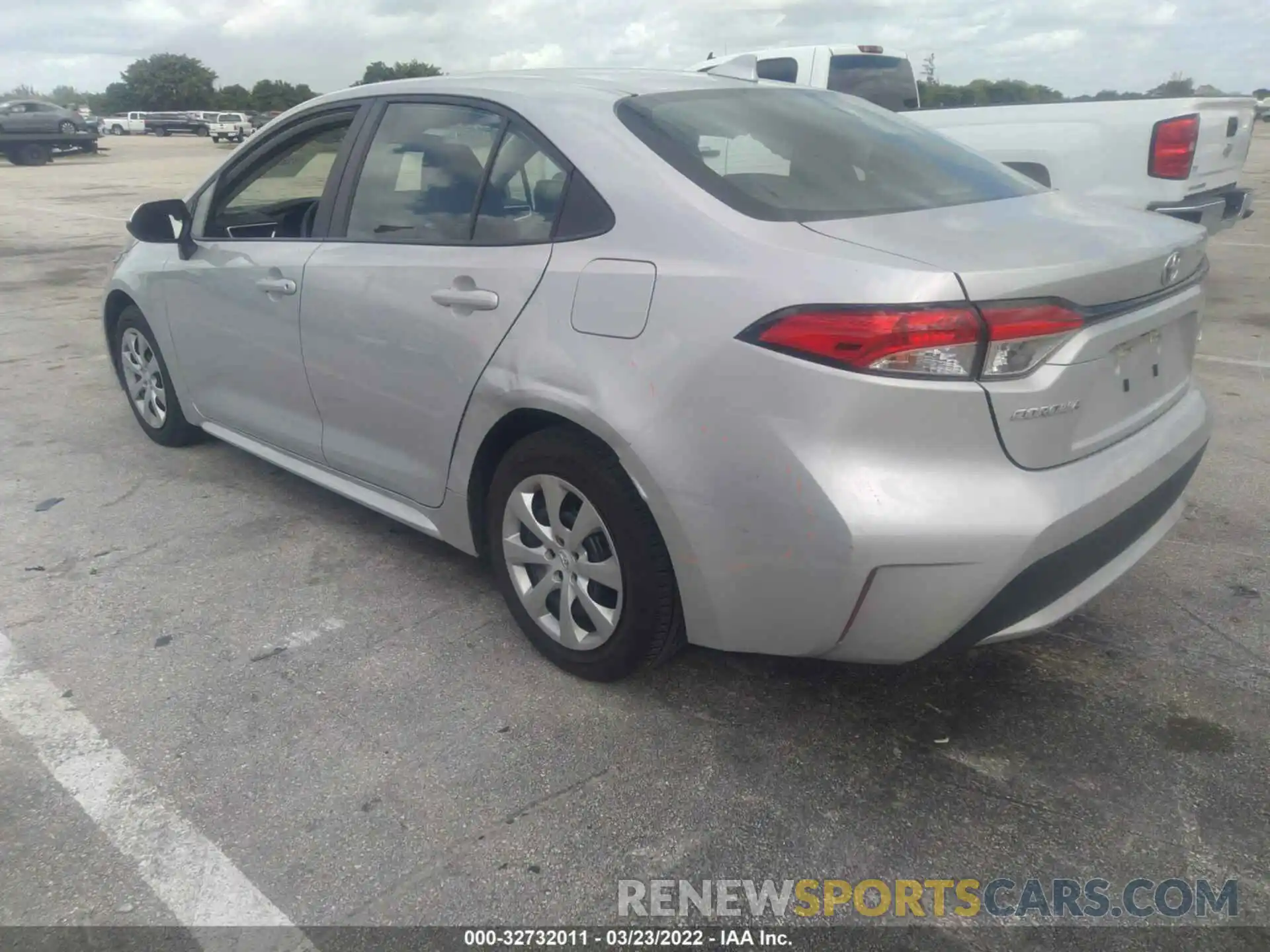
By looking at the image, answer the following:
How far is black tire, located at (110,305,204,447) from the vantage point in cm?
468

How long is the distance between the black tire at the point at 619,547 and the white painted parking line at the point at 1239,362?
185 inches

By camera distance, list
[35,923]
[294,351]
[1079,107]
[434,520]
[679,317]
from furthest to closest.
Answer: [1079,107] → [294,351] → [434,520] → [679,317] → [35,923]

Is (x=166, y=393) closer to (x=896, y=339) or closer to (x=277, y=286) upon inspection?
(x=277, y=286)

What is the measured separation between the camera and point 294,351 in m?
3.61

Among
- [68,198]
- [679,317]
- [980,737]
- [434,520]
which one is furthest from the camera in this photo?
[68,198]

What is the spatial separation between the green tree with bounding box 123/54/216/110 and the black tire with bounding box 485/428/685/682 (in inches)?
3209

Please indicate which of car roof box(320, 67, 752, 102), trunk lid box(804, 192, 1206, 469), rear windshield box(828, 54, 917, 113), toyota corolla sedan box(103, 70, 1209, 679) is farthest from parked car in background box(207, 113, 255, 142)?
trunk lid box(804, 192, 1206, 469)

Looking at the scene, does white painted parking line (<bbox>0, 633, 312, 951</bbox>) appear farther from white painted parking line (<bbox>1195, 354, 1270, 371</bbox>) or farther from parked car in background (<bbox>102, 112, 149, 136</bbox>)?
parked car in background (<bbox>102, 112, 149, 136</bbox>)

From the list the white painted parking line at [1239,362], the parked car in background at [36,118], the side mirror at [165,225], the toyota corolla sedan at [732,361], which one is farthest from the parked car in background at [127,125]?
the toyota corolla sedan at [732,361]

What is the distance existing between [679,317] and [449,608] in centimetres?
150

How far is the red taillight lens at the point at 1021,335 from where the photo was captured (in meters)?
2.11

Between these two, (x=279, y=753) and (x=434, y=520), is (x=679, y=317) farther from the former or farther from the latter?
(x=279, y=753)

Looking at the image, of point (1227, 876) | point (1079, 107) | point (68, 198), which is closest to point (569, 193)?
point (1227, 876)

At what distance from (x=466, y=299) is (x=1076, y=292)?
158cm
